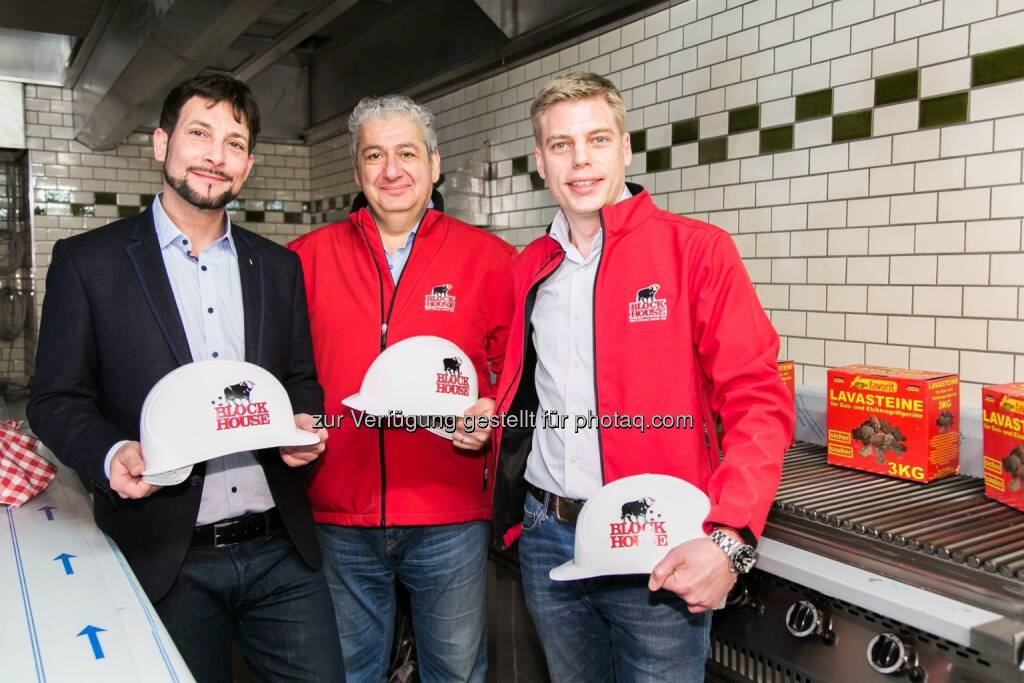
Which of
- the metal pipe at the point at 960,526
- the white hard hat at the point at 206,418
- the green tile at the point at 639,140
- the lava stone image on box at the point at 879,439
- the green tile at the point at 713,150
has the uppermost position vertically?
the green tile at the point at 639,140

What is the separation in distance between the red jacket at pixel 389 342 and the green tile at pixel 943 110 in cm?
117

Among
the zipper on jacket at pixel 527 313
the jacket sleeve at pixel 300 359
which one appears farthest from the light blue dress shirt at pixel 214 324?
the zipper on jacket at pixel 527 313

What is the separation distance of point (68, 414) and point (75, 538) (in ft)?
1.13

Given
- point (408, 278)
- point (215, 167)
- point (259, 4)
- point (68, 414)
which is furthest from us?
point (259, 4)

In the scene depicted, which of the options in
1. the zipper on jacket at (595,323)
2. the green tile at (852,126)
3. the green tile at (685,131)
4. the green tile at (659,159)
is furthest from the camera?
the green tile at (659,159)

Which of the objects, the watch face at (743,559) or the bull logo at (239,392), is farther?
the bull logo at (239,392)

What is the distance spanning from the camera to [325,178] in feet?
18.8

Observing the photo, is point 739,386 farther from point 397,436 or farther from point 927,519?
point 397,436

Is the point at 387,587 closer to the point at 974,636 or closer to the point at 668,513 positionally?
the point at 668,513

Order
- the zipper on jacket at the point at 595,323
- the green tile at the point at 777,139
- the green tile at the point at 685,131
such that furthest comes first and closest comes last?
the green tile at the point at 685,131
the green tile at the point at 777,139
the zipper on jacket at the point at 595,323

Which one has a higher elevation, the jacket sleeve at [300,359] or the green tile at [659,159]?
the green tile at [659,159]

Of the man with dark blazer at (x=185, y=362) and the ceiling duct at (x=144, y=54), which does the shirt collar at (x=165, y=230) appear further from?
the ceiling duct at (x=144, y=54)

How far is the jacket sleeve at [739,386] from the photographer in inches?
50.1

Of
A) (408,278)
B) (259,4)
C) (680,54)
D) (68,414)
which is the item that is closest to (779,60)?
(680,54)
